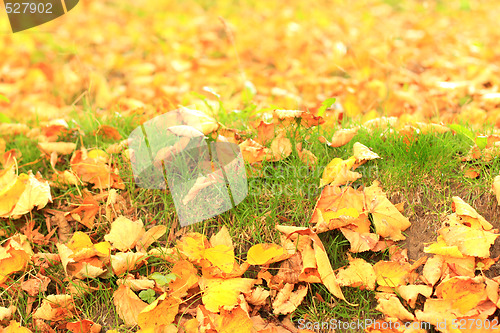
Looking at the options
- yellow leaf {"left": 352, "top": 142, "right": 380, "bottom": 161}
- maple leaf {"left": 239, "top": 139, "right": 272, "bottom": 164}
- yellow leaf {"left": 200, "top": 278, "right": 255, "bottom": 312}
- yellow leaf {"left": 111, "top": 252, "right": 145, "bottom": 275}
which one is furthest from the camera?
maple leaf {"left": 239, "top": 139, "right": 272, "bottom": 164}

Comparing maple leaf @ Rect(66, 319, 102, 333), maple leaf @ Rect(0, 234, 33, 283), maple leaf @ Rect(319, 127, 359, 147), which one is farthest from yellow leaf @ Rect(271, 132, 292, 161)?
maple leaf @ Rect(0, 234, 33, 283)

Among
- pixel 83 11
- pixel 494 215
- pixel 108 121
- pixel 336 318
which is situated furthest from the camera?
pixel 83 11

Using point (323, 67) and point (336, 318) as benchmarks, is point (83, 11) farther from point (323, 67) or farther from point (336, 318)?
point (336, 318)

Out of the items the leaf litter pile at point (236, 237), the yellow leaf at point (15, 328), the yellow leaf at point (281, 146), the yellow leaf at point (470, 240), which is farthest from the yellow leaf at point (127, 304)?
the yellow leaf at point (470, 240)

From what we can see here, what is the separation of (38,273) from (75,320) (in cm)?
26

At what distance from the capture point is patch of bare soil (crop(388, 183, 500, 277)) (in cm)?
168

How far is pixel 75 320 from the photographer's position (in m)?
1.63

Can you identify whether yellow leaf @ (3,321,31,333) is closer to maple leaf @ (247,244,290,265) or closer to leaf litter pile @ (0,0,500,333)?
leaf litter pile @ (0,0,500,333)

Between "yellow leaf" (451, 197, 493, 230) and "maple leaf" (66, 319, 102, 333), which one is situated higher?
"yellow leaf" (451, 197, 493, 230)

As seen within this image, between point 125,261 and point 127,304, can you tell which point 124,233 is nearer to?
point 125,261

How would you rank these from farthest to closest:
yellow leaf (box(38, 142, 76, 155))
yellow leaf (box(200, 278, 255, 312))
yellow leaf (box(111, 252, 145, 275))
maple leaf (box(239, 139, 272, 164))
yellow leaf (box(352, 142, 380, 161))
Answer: yellow leaf (box(38, 142, 76, 155))
maple leaf (box(239, 139, 272, 164))
yellow leaf (box(352, 142, 380, 161))
yellow leaf (box(111, 252, 145, 275))
yellow leaf (box(200, 278, 255, 312))

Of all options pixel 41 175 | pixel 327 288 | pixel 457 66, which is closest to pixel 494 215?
pixel 327 288

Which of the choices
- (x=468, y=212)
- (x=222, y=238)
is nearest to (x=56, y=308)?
(x=222, y=238)

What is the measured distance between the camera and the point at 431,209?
175 cm
